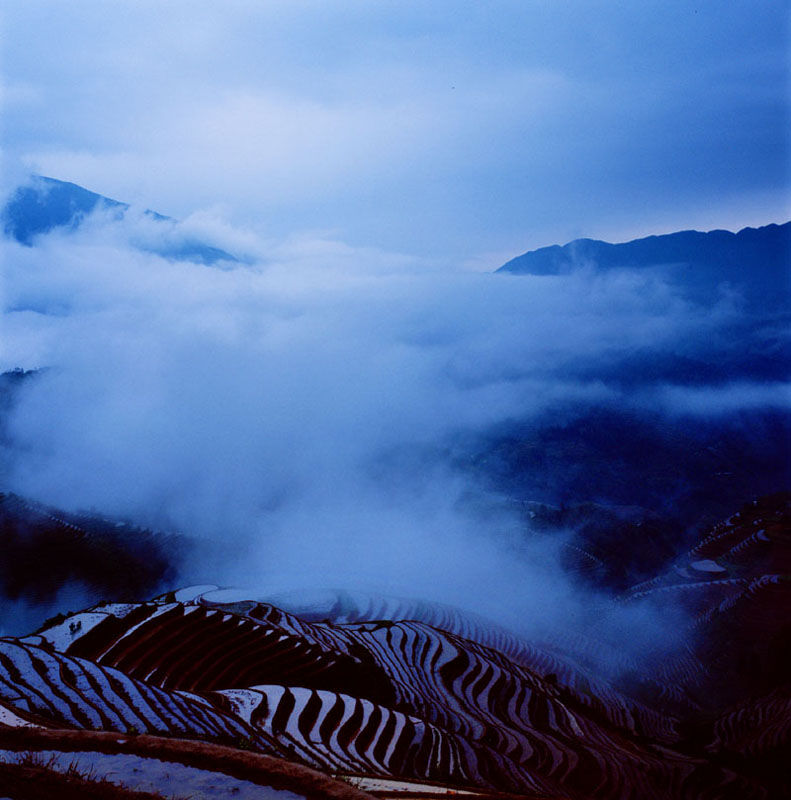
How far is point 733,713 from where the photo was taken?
30328 mm

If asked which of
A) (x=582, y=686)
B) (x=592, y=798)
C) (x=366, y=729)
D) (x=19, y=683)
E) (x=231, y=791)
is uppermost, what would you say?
(x=231, y=791)

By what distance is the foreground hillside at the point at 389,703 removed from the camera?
12047 millimetres

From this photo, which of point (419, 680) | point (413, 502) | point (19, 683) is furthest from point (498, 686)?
point (413, 502)

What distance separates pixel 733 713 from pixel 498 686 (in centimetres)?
1364

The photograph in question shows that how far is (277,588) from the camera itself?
141ft

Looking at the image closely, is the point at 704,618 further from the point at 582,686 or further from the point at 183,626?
the point at 183,626

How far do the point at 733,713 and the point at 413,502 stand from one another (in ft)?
231

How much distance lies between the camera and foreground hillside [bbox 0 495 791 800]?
474 inches

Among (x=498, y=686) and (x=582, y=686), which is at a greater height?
(x=498, y=686)

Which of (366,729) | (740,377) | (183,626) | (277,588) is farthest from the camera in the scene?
(740,377)

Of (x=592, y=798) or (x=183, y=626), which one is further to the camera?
(x=183, y=626)

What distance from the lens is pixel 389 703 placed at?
20156 mm

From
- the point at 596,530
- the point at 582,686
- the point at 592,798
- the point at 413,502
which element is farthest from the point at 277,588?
the point at 413,502

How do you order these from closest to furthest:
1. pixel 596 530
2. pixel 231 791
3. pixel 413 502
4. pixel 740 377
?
pixel 231 791 < pixel 596 530 < pixel 413 502 < pixel 740 377
